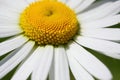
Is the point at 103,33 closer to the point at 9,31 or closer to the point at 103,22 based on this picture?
the point at 103,22

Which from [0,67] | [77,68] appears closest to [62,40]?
[77,68]

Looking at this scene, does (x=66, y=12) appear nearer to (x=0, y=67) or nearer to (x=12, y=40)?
(x=12, y=40)

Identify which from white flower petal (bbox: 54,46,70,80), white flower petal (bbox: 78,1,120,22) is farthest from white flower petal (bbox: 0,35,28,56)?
white flower petal (bbox: 78,1,120,22)

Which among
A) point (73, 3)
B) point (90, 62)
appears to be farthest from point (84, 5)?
point (90, 62)

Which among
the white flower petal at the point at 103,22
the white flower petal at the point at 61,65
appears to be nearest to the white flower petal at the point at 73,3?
the white flower petal at the point at 103,22

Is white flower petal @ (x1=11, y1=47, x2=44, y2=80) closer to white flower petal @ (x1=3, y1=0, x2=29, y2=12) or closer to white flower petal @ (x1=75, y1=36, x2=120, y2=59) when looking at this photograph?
white flower petal @ (x1=75, y1=36, x2=120, y2=59)

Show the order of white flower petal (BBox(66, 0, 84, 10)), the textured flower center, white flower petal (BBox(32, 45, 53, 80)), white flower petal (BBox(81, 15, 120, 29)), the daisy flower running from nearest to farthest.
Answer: white flower petal (BBox(32, 45, 53, 80)), the daisy flower, the textured flower center, white flower petal (BBox(81, 15, 120, 29)), white flower petal (BBox(66, 0, 84, 10))
